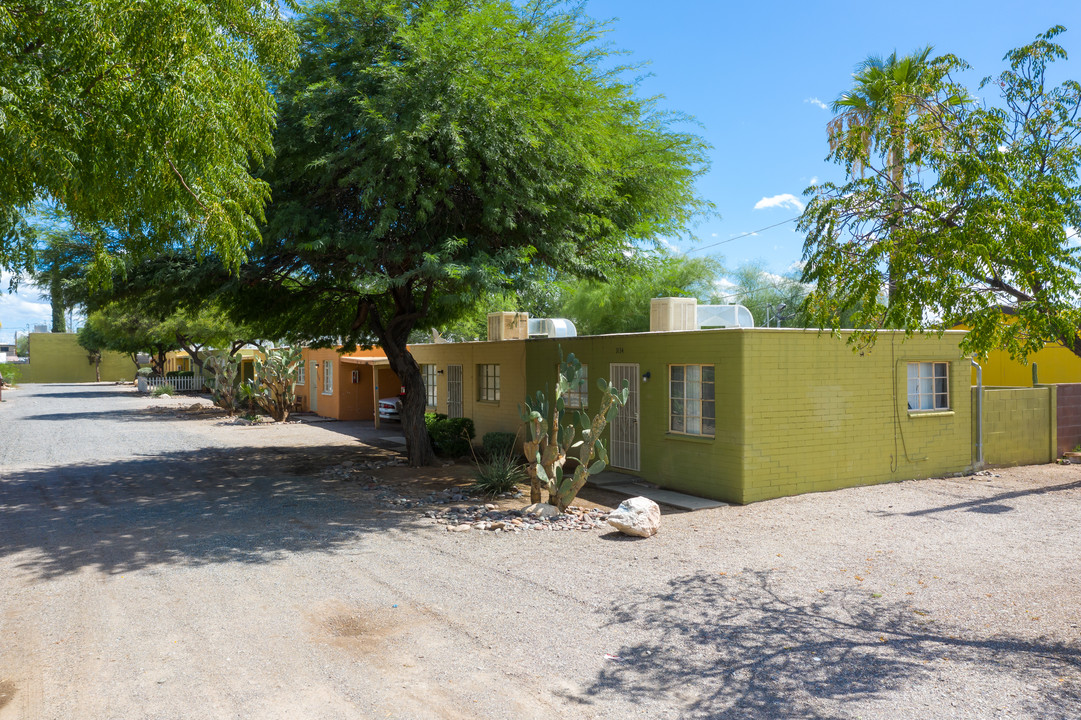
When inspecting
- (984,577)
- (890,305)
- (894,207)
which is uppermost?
(894,207)

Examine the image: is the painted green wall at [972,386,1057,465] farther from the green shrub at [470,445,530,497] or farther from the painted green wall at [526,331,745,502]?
the green shrub at [470,445,530,497]

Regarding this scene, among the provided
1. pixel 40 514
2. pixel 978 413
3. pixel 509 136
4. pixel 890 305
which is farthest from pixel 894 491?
pixel 40 514

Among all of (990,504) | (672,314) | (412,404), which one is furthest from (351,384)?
(990,504)

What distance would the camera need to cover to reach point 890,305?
6637 mm

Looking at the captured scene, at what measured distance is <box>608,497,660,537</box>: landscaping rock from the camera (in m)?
8.95

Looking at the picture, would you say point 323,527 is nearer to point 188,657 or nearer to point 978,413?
point 188,657

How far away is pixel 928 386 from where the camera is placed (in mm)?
13312

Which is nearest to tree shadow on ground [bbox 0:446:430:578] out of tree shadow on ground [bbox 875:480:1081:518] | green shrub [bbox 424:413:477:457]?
green shrub [bbox 424:413:477:457]

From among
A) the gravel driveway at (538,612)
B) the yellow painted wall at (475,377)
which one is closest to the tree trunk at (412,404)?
the yellow painted wall at (475,377)

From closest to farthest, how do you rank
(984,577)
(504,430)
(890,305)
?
(890,305) < (984,577) < (504,430)

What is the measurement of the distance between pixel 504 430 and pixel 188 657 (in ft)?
40.9

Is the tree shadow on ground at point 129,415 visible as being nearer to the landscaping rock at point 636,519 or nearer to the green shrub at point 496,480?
the green shrub at point 496,480

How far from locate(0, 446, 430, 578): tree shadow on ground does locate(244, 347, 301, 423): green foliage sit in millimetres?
9977

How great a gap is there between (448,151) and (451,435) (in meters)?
7.81
